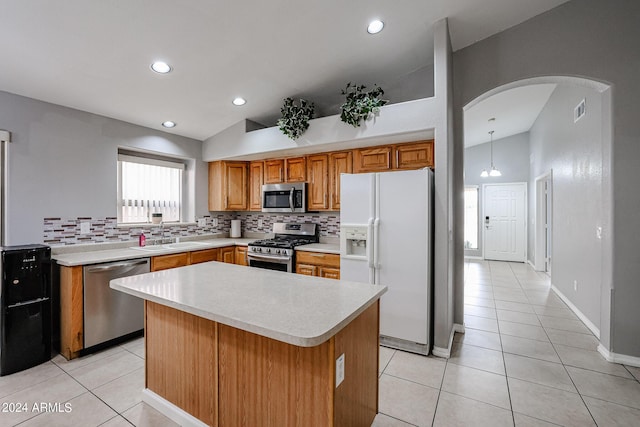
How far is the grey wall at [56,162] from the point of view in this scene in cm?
275

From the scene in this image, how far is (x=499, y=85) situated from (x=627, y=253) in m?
1.96

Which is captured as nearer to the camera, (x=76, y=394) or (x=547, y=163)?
(x=76, y=394)

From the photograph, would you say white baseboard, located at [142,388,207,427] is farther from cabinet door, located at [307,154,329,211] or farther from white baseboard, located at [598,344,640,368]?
white baseboard, located at [598,344,640,368]

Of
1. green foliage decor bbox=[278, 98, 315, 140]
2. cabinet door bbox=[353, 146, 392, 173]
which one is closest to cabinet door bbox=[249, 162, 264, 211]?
green foliage decor bbox=[278, 98, 315, 140]

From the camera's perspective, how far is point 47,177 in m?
2.94

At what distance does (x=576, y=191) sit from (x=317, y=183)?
11.1 feet

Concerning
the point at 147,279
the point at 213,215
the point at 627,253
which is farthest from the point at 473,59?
the point at 213,215

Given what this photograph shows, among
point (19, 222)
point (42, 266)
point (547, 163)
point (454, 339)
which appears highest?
point (547, 163)

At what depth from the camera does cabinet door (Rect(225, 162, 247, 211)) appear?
4590mm

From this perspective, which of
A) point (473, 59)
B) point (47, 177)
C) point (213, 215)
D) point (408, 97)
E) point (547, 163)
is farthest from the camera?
point (547, 163)

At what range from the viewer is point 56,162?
3010 millimetres

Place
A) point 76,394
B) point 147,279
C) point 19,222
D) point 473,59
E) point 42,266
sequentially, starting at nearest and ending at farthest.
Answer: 1. point 147,279
2. point 76,394
3. point 42,266
4. point 19,222
5. point 473,59

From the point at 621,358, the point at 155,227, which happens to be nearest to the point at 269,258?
the point at 155,227

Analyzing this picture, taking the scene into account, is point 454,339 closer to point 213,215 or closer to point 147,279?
point 147,279
